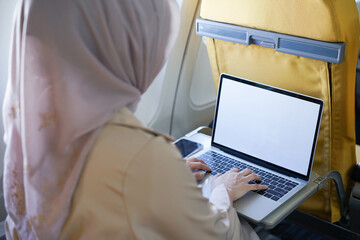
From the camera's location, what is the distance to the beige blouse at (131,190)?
3.31ft

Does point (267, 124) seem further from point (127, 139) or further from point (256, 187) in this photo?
point (127, 139)

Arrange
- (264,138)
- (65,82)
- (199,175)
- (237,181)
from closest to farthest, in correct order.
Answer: (65,82)
(237,181)
(199,175)
(264,138)

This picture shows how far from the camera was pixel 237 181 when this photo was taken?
1523mm

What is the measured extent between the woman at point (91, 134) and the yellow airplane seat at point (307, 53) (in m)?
0.63

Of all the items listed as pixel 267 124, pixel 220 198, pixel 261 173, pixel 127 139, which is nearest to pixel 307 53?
pixel 267 124

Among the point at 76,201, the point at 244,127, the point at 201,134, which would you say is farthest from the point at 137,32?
the point at 201,134

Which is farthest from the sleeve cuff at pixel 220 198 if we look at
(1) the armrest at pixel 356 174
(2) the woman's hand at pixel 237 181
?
(1) the armrest at pixel 356 174

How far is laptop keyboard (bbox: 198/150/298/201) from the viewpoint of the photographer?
1.55 meters

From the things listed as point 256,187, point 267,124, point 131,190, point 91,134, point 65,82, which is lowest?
point 256,187

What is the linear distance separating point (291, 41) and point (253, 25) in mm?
176

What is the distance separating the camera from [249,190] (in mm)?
1520

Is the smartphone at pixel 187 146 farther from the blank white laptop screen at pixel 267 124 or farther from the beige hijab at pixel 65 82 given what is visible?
the beige hijab at pixel 65 82

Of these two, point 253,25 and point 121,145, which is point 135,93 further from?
point 253,25

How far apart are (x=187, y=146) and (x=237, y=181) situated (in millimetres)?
421
